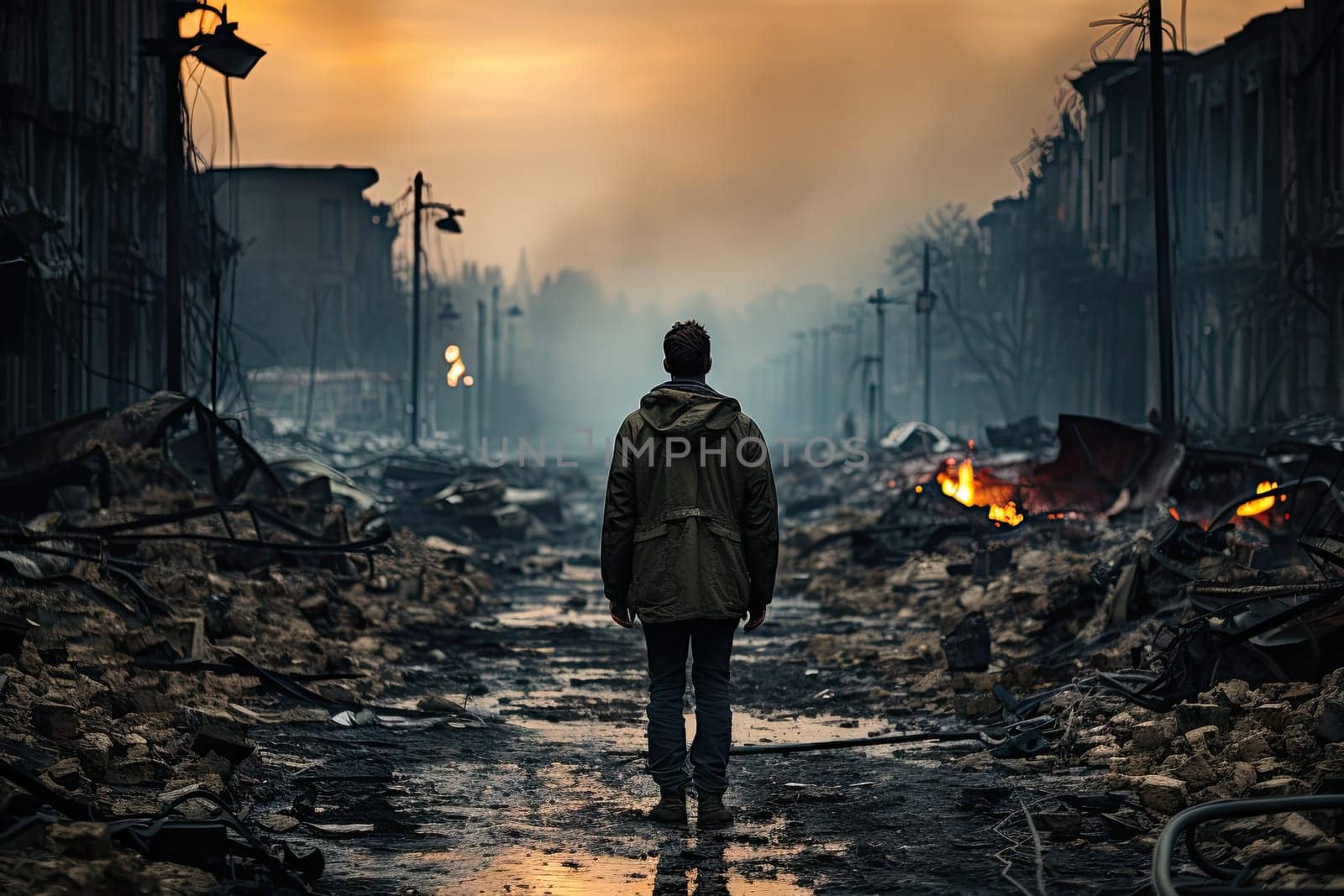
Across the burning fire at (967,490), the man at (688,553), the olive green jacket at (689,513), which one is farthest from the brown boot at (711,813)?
the burning fire at (967,490)

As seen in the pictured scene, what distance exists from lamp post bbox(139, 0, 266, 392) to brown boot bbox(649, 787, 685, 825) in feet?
34.8

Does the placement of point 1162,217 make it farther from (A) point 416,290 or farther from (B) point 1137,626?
(A) point 416,290

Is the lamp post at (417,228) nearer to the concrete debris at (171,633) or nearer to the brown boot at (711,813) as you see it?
the concrete debris at (171,633)

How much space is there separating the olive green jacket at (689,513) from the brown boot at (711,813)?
750mm

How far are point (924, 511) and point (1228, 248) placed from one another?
21490mm

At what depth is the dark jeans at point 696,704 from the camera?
6.22m

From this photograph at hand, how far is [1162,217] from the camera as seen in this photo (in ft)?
64.2

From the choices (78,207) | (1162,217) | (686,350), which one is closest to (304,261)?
(78,207)

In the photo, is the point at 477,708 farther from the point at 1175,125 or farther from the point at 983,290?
the point at 983,290

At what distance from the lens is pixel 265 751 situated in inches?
287

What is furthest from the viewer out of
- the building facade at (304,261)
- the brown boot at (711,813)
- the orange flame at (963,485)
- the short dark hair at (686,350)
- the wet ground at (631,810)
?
the building facade at (304,261)

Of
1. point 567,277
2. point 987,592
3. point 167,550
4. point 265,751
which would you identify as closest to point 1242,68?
point 987,592

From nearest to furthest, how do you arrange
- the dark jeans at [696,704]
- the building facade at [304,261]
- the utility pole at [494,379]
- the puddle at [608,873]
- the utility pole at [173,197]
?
1. the puddle at [608,873]
2. the dark jeans at [696,704]
3. the utility pole at [173,197]
4. the building facade at [304,261]
5. the utility pole at [494,379]

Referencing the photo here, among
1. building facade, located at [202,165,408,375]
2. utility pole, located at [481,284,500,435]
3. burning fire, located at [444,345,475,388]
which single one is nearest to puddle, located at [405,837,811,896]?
burning fire, located at [444,345,475,388]
